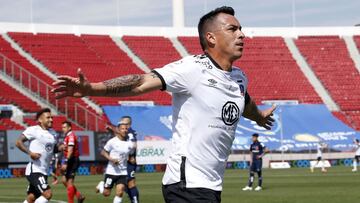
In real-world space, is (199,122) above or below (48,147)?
below

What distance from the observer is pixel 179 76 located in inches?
Answer: 276

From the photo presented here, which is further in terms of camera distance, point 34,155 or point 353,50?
point 353,50

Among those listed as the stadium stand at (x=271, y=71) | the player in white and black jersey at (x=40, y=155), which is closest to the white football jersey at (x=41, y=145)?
the player in white and black jersey at (x=40, y=155)

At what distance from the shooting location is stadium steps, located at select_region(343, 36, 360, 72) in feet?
276

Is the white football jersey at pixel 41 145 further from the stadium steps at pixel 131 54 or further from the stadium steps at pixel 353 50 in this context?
the stadium steps at pixel 353 50

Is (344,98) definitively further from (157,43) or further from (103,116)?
(103,116)

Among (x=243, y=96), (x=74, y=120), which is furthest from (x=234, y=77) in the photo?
(x=74, y=120)

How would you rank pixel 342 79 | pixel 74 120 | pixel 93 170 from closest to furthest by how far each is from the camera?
pixel 93 170, pixel 74 120, pixel 342 79

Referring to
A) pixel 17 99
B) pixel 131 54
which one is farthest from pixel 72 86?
pixel 131 54

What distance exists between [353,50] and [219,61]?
80.4m

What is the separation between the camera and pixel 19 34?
7394 cm

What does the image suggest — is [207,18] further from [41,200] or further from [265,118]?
[41,200]

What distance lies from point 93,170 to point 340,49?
4051cm

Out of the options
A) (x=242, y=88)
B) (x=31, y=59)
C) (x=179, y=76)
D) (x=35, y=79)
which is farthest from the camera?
(x=31, y=59)
